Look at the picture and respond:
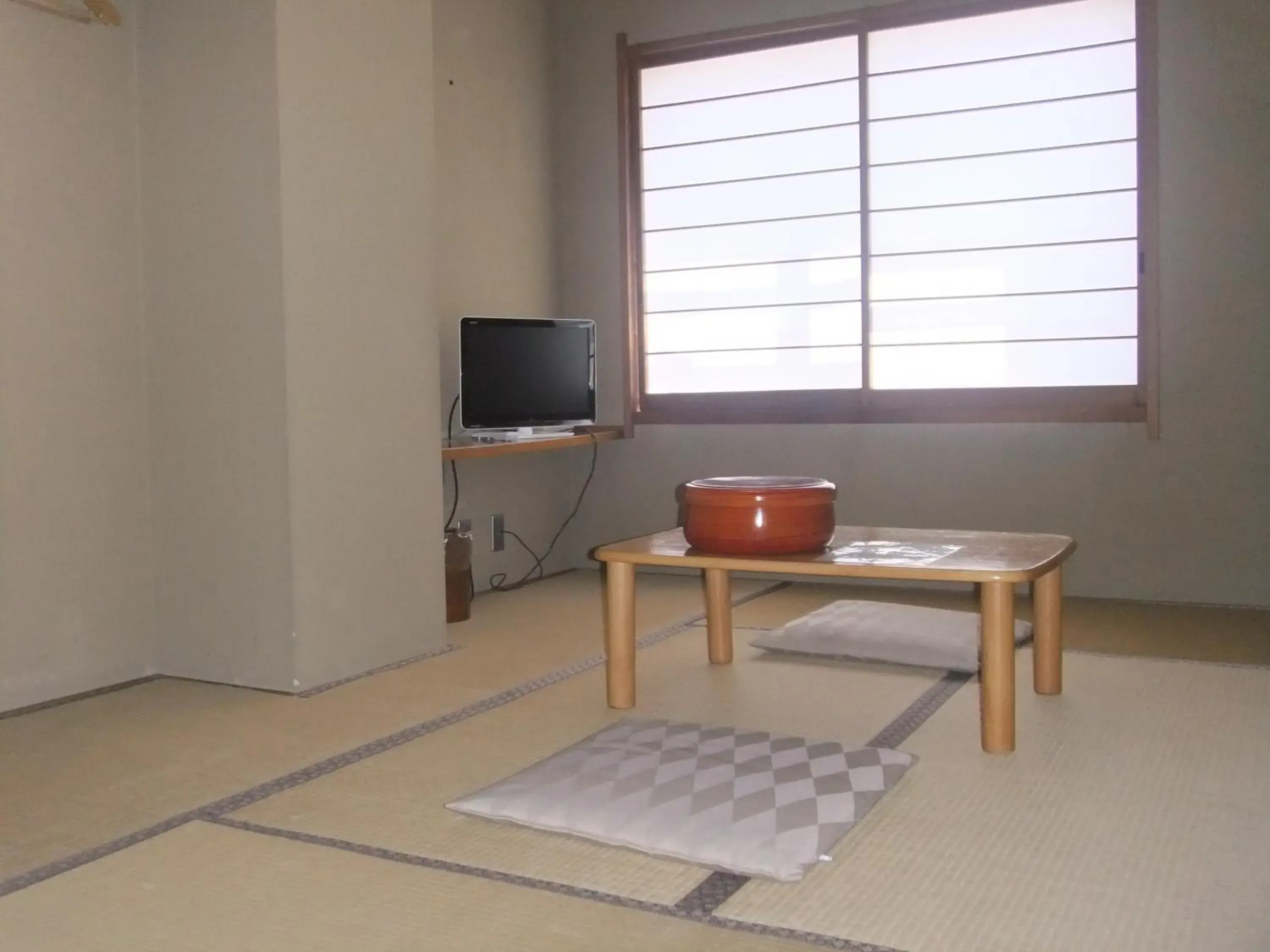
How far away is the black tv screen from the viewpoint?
4.38 metres

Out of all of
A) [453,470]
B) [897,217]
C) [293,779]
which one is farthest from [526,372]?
[293,779]

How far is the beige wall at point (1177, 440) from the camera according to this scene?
419 cm

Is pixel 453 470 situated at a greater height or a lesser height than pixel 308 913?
greater

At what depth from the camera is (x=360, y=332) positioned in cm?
342

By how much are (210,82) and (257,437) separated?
3.16ft

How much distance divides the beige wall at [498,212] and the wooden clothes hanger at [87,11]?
4.69 ft

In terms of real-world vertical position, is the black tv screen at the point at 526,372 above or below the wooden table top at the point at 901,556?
above

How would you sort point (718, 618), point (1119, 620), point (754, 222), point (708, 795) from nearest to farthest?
point (708, 795)
point (718, 618)
point (1119, 620)
point (754, 222)

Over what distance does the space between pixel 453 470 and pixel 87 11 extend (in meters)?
1.99

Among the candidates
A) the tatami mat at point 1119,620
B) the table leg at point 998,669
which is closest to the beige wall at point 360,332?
the tatami mat at point 1119,620

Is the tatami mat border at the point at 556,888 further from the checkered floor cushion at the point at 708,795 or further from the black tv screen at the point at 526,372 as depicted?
the black tv screen at the point at 526,372

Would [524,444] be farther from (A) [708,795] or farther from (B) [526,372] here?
(A) [708,795]

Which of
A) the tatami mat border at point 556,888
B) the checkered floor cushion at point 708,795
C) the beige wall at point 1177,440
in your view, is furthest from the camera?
the beige wall at point 1177,440

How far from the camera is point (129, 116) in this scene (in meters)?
3.35
